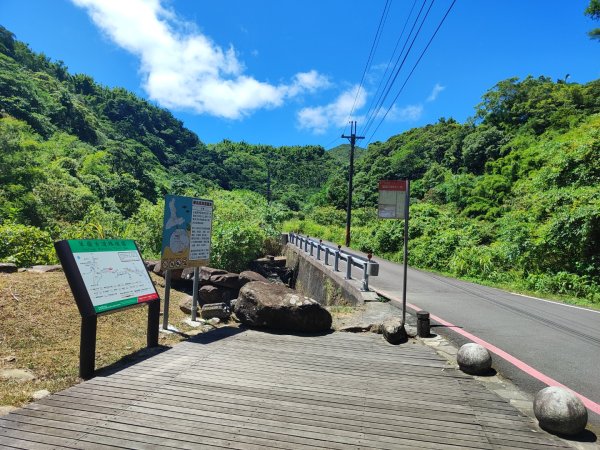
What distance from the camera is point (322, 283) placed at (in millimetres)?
14258

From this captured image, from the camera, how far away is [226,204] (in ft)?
86.4

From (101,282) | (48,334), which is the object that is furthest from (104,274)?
(48,334)

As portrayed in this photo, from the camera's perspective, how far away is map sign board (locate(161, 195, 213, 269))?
694 centimetres

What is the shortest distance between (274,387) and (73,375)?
2.36 m

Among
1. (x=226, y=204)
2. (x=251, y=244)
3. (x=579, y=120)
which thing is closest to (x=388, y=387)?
(x=251, y=244)

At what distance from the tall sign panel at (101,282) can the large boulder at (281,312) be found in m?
1.84

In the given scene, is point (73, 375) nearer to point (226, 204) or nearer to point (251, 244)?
point (251, 244)

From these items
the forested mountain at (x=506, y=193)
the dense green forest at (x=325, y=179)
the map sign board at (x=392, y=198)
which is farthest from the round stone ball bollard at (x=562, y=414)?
the forested mountain at (x=506, y=193)

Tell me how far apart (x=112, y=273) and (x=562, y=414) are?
5000 mm

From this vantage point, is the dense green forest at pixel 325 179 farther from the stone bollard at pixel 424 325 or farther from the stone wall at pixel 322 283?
the stone bollard at pixel 424 325

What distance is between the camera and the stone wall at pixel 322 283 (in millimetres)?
10555

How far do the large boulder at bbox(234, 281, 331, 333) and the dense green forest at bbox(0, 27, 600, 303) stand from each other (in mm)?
7214

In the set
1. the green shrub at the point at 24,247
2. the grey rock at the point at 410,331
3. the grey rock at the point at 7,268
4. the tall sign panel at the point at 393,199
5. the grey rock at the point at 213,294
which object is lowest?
the grey rock at the point at 213,294

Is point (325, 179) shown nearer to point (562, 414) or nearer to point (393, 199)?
point (393, 199)
